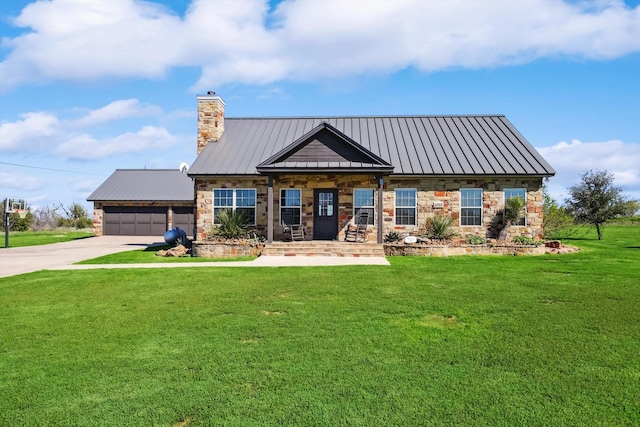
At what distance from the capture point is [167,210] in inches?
1216

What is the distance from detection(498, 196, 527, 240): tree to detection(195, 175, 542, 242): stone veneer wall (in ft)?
0.90

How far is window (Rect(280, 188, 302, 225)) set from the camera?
1889 cm

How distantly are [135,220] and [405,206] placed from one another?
70.2 feet

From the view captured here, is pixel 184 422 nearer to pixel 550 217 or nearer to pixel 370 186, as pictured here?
pixel 370 186

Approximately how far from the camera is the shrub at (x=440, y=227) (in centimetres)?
1758

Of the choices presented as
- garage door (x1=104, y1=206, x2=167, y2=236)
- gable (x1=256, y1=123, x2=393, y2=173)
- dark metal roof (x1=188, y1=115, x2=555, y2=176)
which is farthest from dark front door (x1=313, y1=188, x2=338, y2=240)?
garage door (x1=104, y1=206, x2=167, y2=236)

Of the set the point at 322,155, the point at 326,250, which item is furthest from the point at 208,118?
the point at 326,250

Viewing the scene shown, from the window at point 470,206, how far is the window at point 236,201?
9.17 metres

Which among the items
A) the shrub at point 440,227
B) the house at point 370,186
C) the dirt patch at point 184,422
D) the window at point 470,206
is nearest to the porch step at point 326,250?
the house at point 370,186

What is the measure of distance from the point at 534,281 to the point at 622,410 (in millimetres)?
6691

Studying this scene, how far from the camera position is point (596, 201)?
2470cm

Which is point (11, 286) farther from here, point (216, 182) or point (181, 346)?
point (216, 182)

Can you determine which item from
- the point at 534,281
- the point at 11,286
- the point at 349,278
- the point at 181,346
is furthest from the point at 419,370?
the point at 11,286

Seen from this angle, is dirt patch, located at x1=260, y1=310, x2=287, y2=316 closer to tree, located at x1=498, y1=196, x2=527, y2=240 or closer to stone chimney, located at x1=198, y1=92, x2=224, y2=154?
tree, located at x1=498, y1=196, x2=527, y2=240
